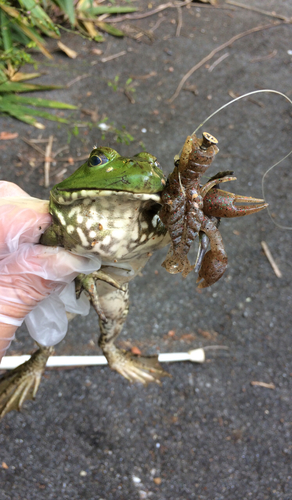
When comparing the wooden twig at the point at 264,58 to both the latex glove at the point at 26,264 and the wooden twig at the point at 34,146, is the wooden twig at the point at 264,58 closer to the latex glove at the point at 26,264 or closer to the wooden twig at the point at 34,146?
the wooden twig at the point at 34,146

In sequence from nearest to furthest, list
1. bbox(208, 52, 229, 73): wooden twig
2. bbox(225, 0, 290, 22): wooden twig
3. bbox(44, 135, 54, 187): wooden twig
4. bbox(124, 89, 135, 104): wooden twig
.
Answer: bbox(44, 135, 54, 187): wooden twig < bbox(124, 89, 135, 104): wooden twig < bbox(208, 52, 229, 73): wooden twig < bbox(225, 0, 290, 22): wooden twig

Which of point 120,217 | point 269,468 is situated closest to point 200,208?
point 120,217

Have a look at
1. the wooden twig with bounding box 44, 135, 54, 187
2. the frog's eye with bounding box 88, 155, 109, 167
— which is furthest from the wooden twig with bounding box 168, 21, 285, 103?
the frog's eye with bounding box 88, 155, 109, 167

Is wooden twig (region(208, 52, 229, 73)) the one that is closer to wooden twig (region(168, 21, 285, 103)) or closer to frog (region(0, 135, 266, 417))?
wooden twig (region(168, 21, 285, 103))

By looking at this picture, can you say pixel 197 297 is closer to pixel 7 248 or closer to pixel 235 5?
pixel 7 248

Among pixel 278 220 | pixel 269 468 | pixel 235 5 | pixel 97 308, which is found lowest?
pixel 269 468

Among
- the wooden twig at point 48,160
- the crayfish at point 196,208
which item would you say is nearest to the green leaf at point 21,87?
the wooden twig at point 48,160

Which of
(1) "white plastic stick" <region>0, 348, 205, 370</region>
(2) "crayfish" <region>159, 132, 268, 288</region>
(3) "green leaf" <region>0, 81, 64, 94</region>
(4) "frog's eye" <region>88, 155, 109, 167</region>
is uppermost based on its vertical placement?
(4) "frog's eye" <region>88, 155, 109, 167</region>
